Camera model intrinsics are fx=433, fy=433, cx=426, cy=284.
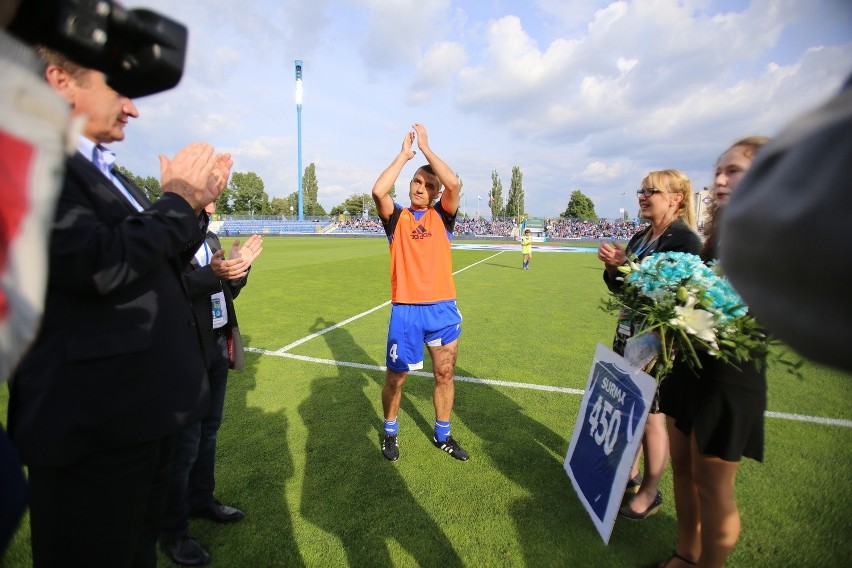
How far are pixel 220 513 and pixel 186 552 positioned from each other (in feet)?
1.08

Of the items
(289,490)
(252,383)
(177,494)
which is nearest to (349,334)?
(252,383)

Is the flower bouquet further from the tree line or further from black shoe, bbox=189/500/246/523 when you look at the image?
the tree line

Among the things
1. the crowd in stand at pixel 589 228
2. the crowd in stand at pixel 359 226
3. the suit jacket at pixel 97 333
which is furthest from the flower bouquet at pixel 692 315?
the crowd in stand at pixel 359 226

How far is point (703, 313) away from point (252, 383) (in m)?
4.59

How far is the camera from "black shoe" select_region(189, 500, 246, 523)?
2805 mm

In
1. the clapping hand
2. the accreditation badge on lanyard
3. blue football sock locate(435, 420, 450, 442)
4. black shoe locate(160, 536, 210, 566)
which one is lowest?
black shoe locate(160, 536, 210, 566)

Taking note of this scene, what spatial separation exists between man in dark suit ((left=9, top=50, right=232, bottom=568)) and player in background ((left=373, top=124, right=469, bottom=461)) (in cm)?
215

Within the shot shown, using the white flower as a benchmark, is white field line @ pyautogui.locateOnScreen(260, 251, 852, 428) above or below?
below

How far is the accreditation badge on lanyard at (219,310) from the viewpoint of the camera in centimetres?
293

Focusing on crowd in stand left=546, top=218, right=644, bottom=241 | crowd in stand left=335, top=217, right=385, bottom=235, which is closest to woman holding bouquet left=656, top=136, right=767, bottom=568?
crowd in stand left=546, top=218, right=644, bottom=241

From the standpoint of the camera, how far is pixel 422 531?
8.89ft

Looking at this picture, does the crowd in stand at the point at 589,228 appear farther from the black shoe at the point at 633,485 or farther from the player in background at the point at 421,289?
the black shoe at the point at 633,485

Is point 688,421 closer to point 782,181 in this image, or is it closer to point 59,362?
point 782,181

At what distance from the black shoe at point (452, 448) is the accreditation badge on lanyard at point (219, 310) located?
201 cm
